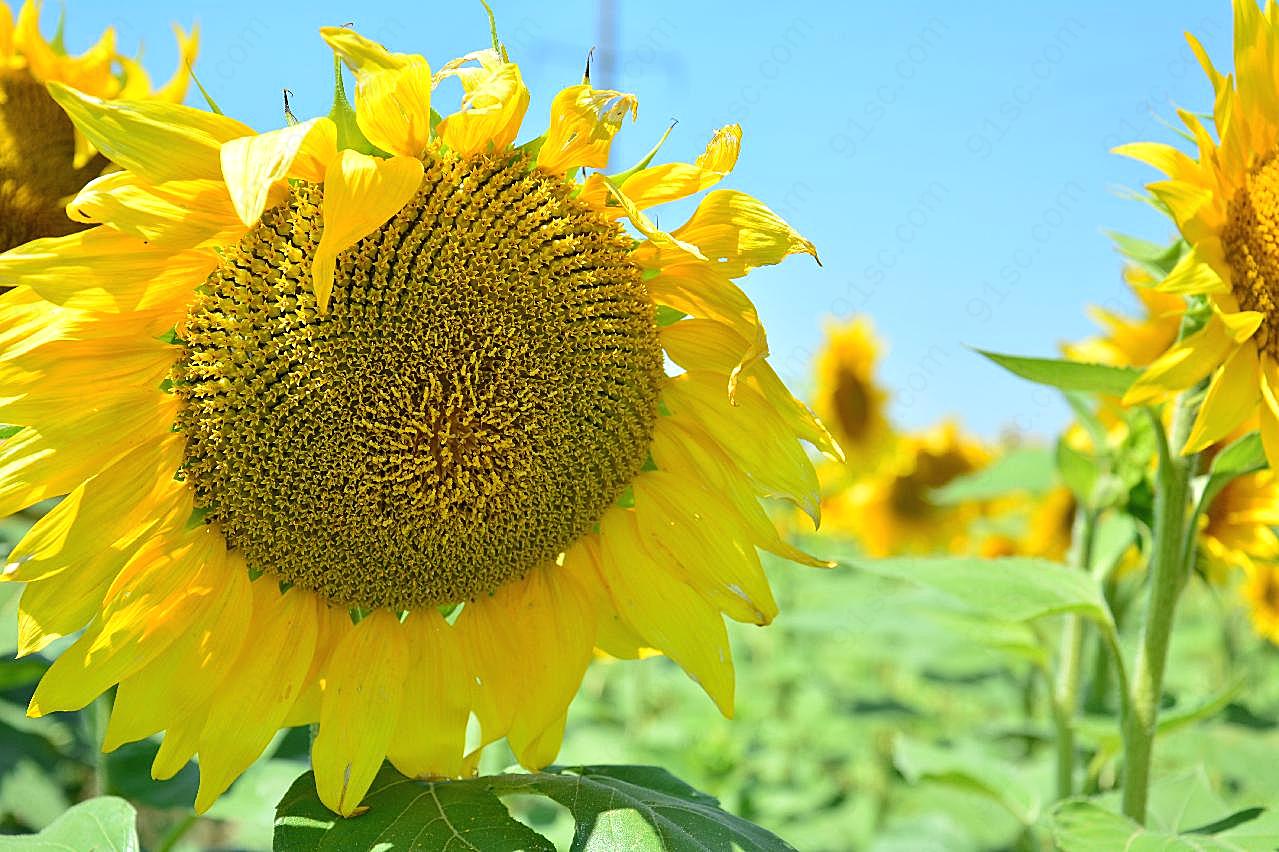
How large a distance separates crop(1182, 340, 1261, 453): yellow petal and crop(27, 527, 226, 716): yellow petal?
134 cm

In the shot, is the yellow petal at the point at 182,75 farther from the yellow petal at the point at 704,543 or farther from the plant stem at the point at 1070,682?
the plant stem at the point at 1070,682

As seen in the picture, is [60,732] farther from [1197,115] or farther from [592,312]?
[1197,115]

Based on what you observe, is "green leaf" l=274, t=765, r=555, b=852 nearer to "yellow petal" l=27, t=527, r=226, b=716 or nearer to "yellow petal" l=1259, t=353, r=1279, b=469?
"yellow petal" l=27, t=527, r=226, b=716

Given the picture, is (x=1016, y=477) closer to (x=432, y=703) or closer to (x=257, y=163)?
(x=432, y=703)

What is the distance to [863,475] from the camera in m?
6.08

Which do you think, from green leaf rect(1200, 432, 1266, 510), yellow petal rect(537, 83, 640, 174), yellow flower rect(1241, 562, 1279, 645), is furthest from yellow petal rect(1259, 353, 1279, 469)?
Result: yellow flower rect(1241, 562, 1279, 645)

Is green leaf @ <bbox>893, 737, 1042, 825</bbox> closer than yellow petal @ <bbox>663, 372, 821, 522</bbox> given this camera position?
No

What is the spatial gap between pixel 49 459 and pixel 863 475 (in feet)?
16.9

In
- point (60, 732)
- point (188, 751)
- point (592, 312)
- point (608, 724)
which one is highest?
point (592, 312)

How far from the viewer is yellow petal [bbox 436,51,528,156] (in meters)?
1.24

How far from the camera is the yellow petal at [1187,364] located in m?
1.60

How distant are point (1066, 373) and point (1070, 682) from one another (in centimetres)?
141

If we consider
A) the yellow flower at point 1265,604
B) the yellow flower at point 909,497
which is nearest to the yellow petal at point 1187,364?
the yellow flower at point 1265,604

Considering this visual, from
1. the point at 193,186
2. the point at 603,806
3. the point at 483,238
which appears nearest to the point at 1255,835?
the point at 603,806
